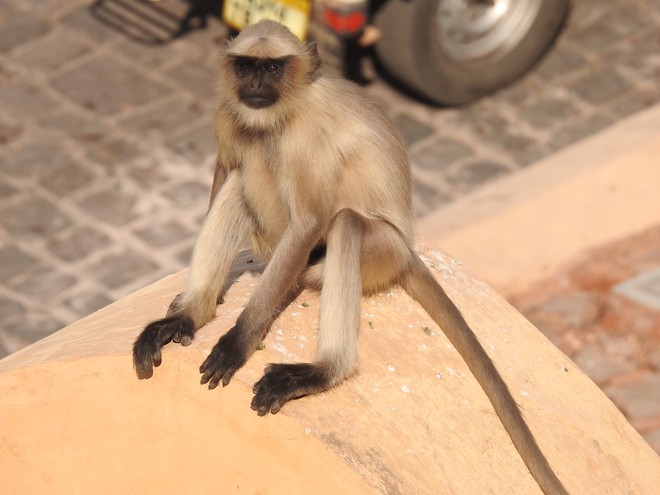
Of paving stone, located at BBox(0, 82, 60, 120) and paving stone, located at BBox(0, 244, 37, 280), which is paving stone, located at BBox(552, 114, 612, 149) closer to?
paving stone, located at BBox(0, 82, 60, 120)

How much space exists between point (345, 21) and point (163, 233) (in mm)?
1720

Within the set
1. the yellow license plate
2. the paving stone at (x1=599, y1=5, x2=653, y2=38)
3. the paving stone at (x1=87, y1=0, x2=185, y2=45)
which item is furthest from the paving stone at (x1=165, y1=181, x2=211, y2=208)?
the paving stone at (x1=599, y1=5, x2=653, y2=38)

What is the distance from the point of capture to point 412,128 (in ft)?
28.1

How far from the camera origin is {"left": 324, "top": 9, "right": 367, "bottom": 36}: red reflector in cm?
797

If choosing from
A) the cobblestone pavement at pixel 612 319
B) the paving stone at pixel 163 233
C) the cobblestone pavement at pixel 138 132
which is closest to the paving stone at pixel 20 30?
the cobblestone pavement at pixel 138 132

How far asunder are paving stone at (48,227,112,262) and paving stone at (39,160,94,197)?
39 centimetres

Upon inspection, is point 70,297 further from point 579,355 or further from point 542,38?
point 542,38

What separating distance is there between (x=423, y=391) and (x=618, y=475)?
2.49 ft

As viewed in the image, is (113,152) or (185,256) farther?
(113,152)

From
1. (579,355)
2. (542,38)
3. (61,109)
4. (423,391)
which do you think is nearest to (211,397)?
(423,391)

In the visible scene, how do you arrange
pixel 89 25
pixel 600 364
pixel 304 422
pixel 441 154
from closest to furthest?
pixel 304 422 → pixel 600 364 → pixel 441 154 → pixel 89 25

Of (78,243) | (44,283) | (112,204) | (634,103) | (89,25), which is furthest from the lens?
(89,25)

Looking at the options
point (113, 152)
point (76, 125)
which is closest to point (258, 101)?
point (113, 152)

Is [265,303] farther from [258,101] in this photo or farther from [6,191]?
[6,191]
